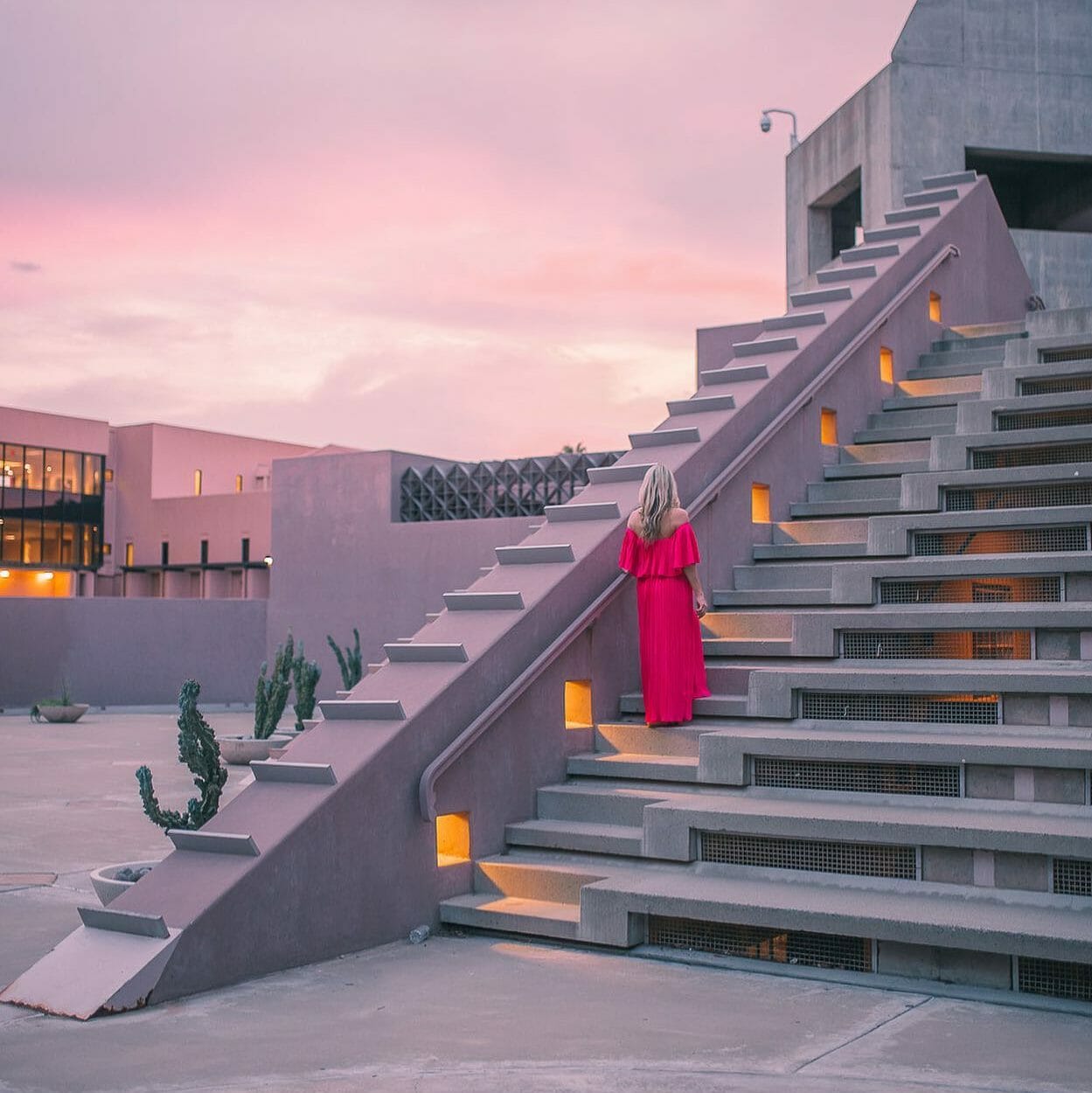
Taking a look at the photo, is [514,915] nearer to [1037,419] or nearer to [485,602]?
[485,602]

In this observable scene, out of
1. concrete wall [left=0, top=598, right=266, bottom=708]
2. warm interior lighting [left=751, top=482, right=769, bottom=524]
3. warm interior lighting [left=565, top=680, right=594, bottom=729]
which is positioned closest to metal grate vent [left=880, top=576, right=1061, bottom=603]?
warm interior lighting [left=751, top=482, right=769, bottom=524]

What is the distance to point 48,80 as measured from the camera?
1723cm

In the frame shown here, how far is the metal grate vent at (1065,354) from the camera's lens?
372 inches

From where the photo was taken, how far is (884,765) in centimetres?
623

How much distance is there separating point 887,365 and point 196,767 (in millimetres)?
5942

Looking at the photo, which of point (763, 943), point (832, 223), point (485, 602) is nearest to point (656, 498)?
point (485, 602)

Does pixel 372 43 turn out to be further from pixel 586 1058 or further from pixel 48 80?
pixel 586 1058

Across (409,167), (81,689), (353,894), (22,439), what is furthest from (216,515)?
(353,894)

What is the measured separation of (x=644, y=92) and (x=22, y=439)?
3365cm

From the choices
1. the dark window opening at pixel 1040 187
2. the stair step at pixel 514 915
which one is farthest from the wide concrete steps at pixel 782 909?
the dark window opening at pixel 1040 187

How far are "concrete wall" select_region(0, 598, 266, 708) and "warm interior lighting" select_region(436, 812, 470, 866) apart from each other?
23.4 m

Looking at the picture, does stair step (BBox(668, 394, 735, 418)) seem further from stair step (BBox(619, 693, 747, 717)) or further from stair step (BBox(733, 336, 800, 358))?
stair step (BBox(619, 693, 747, 717))

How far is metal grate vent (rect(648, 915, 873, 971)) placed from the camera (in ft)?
17.9

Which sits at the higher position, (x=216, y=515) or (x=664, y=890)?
(x=216, y=515)
